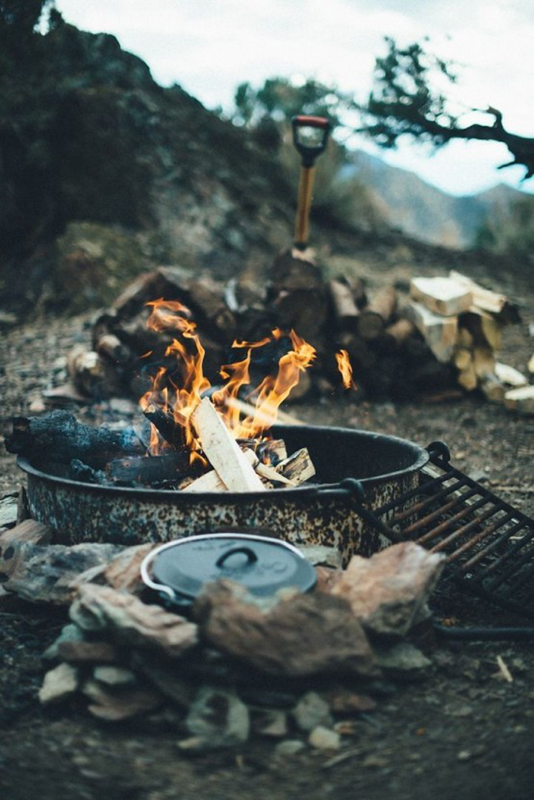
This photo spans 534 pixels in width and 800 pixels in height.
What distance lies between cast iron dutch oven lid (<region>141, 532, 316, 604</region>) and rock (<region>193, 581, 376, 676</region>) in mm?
155

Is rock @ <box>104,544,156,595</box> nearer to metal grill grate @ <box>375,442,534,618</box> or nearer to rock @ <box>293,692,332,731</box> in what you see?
rock @ <box>293,692,332,731</box>

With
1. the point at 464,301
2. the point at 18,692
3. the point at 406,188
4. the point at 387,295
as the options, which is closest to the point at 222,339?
the point at 387,295

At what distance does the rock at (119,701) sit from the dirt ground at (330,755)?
0.14ft

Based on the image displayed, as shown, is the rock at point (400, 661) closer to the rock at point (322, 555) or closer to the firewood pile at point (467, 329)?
the rock at point (322, 555)

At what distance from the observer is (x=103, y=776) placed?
78.4 inches

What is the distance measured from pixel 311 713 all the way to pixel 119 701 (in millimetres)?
556

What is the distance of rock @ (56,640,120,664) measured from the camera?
2.25m

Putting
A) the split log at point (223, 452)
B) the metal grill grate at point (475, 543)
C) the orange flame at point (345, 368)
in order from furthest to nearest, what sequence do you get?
1. the orange flame at point (345, 368)
2. the split log at point (223, 452)
3. the metal grill grate at point (475, 543)

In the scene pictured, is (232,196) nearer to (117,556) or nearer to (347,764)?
(117,556)

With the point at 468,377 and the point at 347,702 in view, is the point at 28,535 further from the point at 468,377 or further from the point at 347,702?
the point at 468,377

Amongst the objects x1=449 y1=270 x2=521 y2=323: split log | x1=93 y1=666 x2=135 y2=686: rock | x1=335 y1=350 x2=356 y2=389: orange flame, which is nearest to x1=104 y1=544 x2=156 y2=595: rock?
x1=93 y1=666 x2=135 y2=686: rock

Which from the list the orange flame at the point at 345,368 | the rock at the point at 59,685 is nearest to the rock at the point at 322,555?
the rock at the point at 59,685

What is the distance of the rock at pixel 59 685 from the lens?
2.27 m

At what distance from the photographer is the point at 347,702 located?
2260 mm
